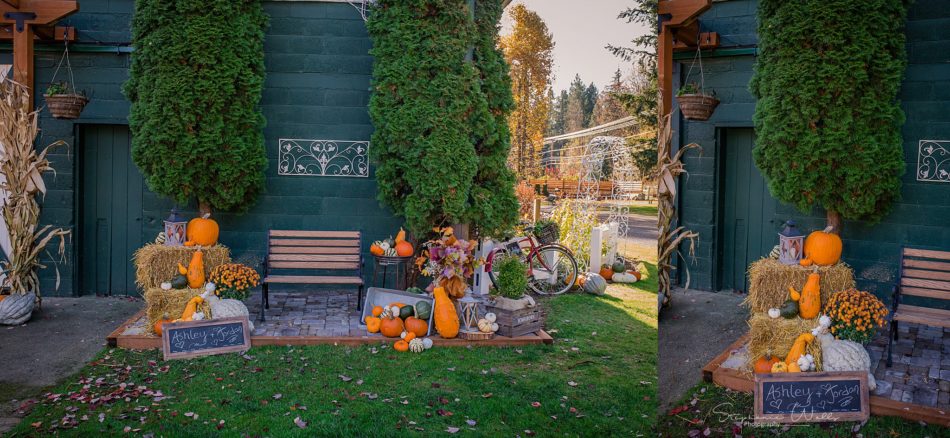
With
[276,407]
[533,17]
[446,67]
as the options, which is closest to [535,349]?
[276,407]

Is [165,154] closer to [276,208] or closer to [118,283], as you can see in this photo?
[276,208]

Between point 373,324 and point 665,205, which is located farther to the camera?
point 373,324

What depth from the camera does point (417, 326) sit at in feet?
18.2

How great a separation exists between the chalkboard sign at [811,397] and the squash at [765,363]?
1.59ft

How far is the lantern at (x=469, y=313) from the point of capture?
5641 millimetres

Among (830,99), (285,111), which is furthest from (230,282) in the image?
(830,99)

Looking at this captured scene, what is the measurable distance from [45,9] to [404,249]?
3702mm

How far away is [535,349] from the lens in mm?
5473

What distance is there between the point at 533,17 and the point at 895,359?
10594 millimetres

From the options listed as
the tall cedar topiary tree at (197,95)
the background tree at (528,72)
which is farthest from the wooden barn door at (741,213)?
the background tree at (528,72)

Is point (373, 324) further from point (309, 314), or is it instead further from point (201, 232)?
point (201, 232)

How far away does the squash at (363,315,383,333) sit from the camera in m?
5.61

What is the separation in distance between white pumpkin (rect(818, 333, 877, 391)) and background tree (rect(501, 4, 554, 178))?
9.86 meters

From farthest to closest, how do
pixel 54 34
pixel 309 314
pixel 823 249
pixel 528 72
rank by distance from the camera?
pixel 528 72 < pixel 54 34 < pixel 309 314 < pixel 823 249
